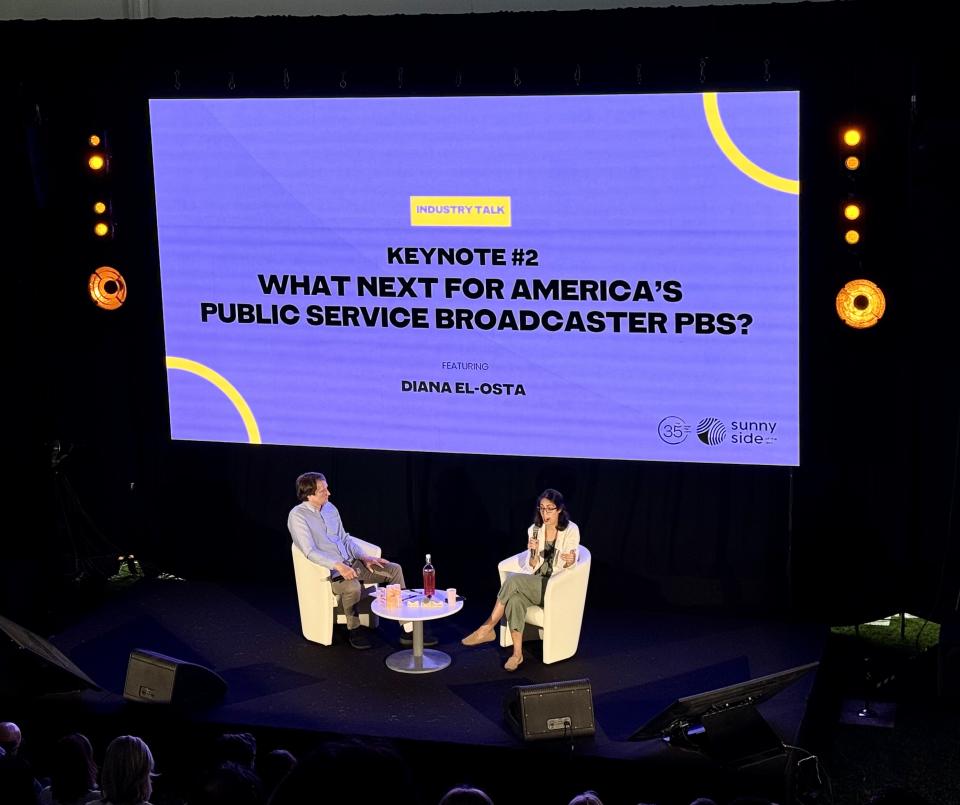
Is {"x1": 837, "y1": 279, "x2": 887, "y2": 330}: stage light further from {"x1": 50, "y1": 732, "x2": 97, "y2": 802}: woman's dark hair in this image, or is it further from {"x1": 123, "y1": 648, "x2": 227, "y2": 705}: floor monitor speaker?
{"x1": 50, "y1": 732, "x2": 97, "y2": 802}: woman's dark hair

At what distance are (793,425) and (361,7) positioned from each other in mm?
3164

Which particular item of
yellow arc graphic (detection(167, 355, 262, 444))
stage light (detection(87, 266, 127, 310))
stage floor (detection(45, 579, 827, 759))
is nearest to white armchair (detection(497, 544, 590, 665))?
stage floor (detection(45, 579, 827, 759))

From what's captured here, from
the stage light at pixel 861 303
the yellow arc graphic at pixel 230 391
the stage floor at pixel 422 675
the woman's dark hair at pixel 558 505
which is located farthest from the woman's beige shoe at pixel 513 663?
the stage light at pixel 861 303

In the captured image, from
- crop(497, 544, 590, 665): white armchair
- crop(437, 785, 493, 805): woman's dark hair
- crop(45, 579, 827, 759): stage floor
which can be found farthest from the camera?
crop(497, 544, 590, 665): white armchair

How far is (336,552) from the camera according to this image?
739 centimetres

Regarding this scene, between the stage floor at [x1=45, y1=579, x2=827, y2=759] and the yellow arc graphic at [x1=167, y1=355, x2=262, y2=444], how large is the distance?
934 mm

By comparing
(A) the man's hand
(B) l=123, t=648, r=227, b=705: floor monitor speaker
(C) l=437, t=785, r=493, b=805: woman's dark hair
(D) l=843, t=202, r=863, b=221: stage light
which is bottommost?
(B) l=123, t=648, r=227, b=705: floor monitor speaker

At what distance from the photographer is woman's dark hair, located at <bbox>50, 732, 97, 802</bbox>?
4457 millimetres

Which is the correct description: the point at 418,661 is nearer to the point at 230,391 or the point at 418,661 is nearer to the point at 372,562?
the point at 372,562

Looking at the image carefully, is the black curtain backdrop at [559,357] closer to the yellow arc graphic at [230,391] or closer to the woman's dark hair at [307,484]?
the yellow arc graphic at [230,391]

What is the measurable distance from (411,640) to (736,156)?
2942 mm

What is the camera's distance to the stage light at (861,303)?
7.21m

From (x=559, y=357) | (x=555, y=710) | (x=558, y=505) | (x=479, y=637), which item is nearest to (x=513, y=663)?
(x=479, y=637)

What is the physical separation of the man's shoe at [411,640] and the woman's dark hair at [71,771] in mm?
3023
